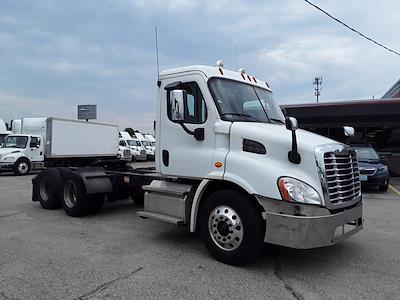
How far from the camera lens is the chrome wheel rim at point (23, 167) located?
19.2 metres

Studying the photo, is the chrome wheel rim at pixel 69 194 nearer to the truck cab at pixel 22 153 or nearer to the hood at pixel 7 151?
the truck cab at pixel 22 153

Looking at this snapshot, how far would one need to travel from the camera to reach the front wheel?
4.77 m

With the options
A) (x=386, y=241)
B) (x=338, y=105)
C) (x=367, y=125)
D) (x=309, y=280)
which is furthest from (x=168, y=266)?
(x=367, y=125)

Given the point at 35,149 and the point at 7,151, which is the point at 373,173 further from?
the point at 7,151

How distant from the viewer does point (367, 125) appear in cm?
2281

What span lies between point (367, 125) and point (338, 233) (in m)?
20.0

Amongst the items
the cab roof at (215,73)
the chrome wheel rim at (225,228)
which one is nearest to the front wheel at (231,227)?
the chrome wheel rim at (225,228)

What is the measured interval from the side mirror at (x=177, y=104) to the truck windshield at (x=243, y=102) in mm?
448

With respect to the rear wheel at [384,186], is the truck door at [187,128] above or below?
above

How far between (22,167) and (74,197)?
12597mm

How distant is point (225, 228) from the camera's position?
5.05 m

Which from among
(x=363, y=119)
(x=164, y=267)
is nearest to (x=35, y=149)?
(x=164, y=267)

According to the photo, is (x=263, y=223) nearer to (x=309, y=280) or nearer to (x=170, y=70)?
(x=309, y=280)

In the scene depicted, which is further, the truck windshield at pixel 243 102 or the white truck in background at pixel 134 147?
the white truck in background at pixel 134 147
